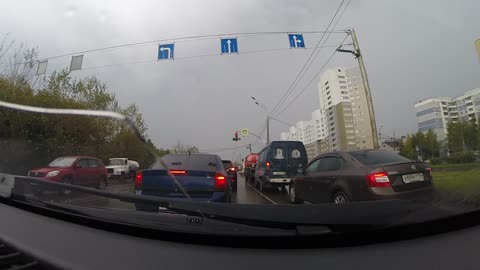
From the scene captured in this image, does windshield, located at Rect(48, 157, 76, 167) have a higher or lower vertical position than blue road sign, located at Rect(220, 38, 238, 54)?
lower

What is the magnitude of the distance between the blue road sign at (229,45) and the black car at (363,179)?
16.4ft

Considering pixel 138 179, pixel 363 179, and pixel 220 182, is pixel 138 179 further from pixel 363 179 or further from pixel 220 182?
pixel 363 179

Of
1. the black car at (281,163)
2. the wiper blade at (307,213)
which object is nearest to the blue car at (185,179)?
the wiper blade at (307,213)

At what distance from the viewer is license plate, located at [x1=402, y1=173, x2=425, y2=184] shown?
299 centimetres

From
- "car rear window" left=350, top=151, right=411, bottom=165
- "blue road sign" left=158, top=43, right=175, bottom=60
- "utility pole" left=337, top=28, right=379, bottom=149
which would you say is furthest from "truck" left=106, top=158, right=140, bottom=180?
"utility pole" left=337, top=28, right=379, bottom=149

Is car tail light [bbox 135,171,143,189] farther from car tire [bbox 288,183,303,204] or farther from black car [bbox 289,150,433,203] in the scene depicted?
car tire [bbox 288,183,303,204]

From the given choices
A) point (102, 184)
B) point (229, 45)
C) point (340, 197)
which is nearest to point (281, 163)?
point (229, 45)

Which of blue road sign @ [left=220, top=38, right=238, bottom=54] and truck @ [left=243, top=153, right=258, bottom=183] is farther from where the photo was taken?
truck @ [left=243, top=153, right=258, bottom=183]

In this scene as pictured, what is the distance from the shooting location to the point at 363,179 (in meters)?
3.55

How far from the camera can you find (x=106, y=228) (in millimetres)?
1888

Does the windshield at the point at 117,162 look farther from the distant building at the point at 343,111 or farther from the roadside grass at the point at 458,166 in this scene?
the distant building at the point at 343,111

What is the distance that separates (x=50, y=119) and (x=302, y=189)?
12.6 feet

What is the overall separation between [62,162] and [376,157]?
3.68 meters

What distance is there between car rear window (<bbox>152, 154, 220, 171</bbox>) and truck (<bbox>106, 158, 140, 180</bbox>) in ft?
1.41
